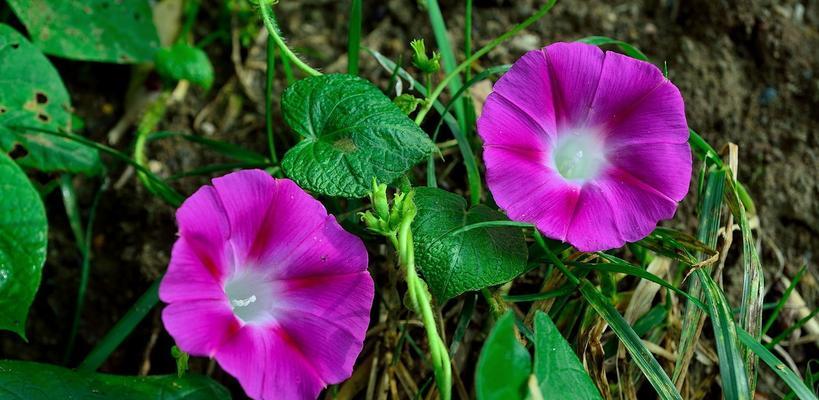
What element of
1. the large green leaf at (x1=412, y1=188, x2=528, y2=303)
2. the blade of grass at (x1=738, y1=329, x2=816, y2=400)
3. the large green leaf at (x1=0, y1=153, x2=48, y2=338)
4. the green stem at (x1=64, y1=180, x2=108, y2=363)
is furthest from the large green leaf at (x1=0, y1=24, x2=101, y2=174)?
the blade of grass at (x1=738, y1=329, x2=816, y2=400)

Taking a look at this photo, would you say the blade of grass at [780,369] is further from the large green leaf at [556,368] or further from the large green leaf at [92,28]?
the large green leaf at [92,28]

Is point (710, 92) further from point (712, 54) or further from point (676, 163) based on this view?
point (676, 163)

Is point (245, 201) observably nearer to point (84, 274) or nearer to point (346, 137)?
point (346, 137)

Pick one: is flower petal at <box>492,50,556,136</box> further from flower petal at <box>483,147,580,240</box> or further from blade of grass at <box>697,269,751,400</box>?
blade of grass at <box>697,269,751,400</box>

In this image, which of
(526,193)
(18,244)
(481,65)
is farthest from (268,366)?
(481,65)

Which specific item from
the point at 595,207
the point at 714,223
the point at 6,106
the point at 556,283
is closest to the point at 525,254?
the point at 595,207

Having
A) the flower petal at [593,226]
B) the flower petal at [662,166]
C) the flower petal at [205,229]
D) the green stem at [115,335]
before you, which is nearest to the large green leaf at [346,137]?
the flower petal at [205,229]

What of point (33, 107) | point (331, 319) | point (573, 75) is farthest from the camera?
point (33, 107)
